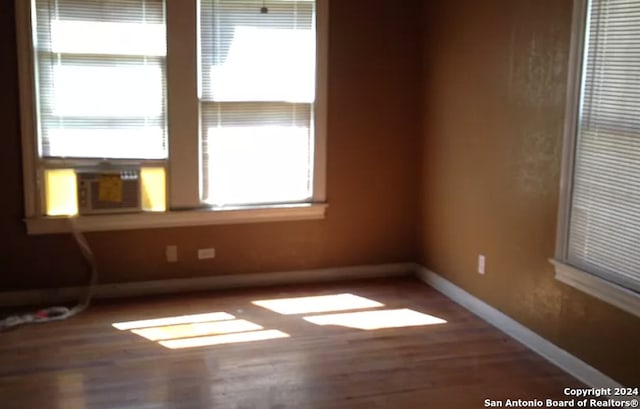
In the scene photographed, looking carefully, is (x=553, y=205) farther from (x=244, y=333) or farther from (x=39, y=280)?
(x=39, y=280)

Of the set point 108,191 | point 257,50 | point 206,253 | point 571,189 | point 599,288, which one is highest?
point 257,50

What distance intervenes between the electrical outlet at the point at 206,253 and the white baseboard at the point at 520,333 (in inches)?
60.2

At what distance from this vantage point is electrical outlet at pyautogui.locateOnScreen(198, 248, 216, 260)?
486 centimetres

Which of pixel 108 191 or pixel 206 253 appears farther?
pixel 206 253

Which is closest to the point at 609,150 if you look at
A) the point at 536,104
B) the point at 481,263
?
the point at 536,104

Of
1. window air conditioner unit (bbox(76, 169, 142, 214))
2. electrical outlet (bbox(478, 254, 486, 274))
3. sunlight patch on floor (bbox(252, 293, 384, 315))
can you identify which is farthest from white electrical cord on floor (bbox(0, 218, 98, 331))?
electrical outlet (bbox(478, 254, 486, 274))

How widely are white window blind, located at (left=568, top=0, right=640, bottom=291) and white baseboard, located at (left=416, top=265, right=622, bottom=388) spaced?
0.49 m

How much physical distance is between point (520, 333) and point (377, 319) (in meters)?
0.85

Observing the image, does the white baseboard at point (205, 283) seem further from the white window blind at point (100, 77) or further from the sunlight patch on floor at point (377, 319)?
the white window blind at point (100, 77)

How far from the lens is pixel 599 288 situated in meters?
3.31

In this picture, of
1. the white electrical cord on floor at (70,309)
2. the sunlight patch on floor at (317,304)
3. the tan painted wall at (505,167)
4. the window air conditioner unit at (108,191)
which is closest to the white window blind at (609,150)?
the tan painted wall at (505,167)

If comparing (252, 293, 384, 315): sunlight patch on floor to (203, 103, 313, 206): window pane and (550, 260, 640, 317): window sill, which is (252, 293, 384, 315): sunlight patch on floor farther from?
(550, 260, 640, 317): window sill

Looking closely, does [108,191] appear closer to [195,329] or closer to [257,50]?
[195,329]

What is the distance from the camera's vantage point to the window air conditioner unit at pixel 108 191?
4.49 metres
